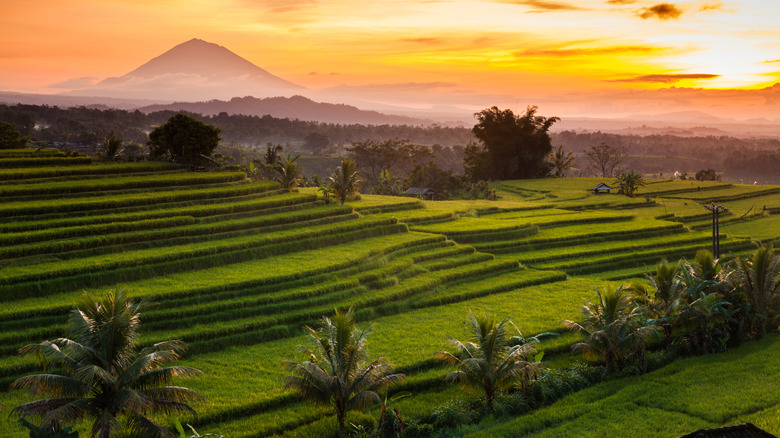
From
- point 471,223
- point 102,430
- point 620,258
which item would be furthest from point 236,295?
point 620,258

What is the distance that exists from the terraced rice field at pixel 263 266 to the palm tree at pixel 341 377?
1.02 m

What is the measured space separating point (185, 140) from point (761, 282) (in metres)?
27.1

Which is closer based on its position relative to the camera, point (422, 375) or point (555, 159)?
point (422, 375)

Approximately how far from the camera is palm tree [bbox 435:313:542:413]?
A: 14.5 m

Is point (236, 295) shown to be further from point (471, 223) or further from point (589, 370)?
point (471, 223)

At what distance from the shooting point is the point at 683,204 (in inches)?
1852

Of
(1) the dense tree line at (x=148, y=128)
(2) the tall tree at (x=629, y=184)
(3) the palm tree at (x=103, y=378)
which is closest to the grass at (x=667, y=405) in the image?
(3) the palm tree at (x=103, y=378)

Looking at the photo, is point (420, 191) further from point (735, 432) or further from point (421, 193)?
point (735, 432)

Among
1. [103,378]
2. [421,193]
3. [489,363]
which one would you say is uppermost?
[421,193]

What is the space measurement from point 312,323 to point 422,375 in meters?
4.46

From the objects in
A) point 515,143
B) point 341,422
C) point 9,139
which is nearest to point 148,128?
point 515,143

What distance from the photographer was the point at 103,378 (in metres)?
10.7

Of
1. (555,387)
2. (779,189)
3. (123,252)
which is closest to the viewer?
(555,387)

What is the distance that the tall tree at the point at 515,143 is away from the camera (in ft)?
213
